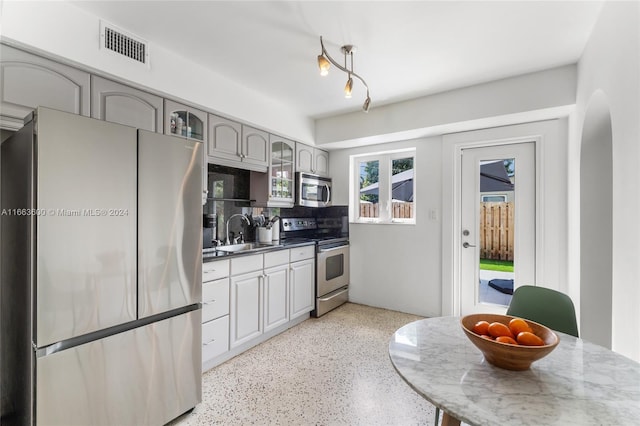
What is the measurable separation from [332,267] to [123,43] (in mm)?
2957

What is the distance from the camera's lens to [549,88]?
250 centimetres

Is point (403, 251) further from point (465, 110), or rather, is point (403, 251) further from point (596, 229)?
point (596, 229)

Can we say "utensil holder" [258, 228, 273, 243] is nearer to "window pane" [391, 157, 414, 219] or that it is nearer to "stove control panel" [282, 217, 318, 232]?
"stove control panel" [282, 217, 318, 232]

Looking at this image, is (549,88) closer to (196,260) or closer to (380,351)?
(380,351)

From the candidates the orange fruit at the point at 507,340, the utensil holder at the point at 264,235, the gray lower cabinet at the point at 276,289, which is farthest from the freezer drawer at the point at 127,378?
the orange fruit at the point at 507,340

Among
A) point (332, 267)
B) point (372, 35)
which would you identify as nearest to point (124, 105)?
point (372, 35)

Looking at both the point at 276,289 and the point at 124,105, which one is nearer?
the point at 124,105

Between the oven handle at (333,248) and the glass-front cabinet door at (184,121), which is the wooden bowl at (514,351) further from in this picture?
the oven handle at (333,248)

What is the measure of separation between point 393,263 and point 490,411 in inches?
120

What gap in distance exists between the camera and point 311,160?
392 centimetres

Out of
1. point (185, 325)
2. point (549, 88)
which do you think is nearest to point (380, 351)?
point (185, 325)

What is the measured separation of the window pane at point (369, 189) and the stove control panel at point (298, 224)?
0.71m

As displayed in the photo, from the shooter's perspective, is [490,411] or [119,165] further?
[119,165]

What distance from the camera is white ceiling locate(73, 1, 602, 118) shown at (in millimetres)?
1765
